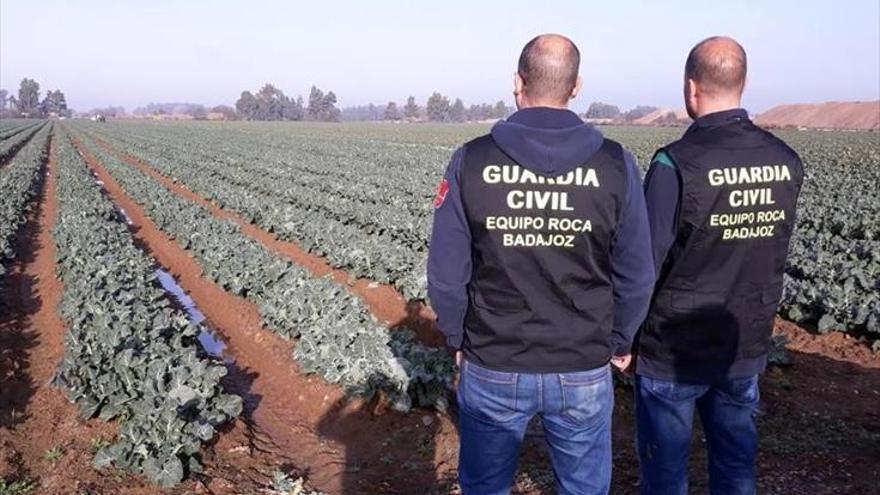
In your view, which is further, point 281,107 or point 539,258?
point 281,107

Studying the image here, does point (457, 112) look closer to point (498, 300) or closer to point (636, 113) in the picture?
point (636, 113)

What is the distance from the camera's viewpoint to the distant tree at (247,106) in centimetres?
15438

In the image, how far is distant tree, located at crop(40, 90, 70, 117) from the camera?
Result: 554 ft

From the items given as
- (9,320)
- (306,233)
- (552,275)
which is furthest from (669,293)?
(306,233)

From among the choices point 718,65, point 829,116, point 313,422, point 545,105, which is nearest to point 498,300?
point 545,105

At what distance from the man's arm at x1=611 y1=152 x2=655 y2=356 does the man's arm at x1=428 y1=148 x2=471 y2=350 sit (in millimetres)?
537

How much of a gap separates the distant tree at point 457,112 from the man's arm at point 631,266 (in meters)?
154

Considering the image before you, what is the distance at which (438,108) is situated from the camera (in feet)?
493

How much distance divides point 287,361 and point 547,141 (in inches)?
231

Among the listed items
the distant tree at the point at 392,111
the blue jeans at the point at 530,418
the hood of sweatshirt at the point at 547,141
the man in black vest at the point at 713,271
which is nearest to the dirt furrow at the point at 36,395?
the blue jeans at the point at 530,418

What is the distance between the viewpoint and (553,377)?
2555 mm

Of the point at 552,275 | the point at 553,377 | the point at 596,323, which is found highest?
the point at 552,275

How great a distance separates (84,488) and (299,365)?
288 centimetres

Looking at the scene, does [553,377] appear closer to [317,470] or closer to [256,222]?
[317,470]
